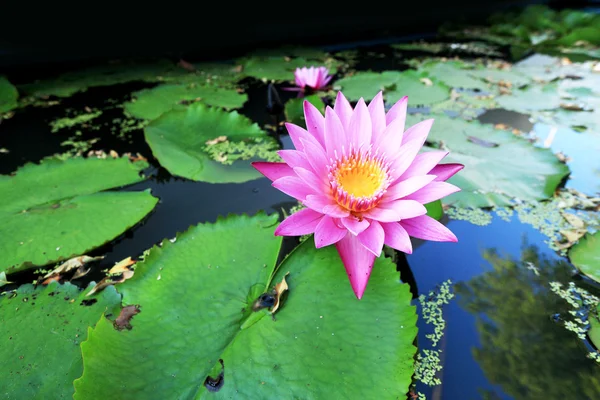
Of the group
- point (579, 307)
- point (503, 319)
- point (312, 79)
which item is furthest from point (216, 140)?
point (579, 307)

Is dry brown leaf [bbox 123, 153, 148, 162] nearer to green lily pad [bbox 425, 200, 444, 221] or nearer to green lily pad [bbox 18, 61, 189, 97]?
green lily pad [bbox 18, 61, 189, 97]

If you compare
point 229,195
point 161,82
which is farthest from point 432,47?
point 229,195

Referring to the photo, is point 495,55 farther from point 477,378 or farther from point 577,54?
point 477,378

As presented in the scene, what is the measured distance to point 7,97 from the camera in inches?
115

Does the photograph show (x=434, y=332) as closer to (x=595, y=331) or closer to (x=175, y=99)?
(x=595, y=331)

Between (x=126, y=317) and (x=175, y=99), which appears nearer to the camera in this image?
(x=126, y=317)

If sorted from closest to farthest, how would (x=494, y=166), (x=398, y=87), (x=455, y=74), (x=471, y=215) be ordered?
(x=471, y=215), (x=494, y=166), (x=398, y=87), (x=455, y=74)

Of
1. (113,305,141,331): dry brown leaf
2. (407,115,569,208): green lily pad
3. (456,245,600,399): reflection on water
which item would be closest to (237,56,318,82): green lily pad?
(407,115,569,208): green lily pad

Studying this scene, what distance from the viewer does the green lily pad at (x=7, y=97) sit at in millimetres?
2828

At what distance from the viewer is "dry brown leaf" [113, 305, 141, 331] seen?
3.41ft

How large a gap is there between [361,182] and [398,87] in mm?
2510

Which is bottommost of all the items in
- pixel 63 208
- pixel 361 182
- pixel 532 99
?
pixel 63 208

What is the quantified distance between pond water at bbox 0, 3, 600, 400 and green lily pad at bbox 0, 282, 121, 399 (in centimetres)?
19

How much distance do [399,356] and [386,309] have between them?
5.6 inches
